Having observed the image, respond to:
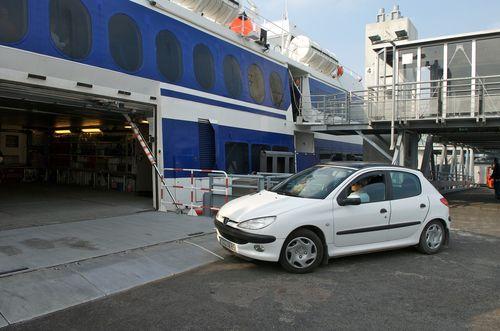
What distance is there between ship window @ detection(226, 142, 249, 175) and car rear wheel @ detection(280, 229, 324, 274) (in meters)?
7.26

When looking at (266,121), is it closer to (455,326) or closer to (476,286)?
(476,286)

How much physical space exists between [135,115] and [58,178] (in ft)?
28.5

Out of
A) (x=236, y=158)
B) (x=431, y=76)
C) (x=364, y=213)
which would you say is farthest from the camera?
(x=431, y=76)

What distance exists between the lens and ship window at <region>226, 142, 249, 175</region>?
13.0 m

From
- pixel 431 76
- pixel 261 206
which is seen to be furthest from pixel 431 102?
pixel 261 206

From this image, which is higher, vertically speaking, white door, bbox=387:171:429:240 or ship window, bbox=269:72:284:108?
ship window, bbox=269:72:284:108

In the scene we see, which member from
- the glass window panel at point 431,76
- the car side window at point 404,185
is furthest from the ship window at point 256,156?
the car side window at point 404,185

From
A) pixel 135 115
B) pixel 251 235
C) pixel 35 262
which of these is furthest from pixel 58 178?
pixel 251 235

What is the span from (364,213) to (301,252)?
46.2 inches

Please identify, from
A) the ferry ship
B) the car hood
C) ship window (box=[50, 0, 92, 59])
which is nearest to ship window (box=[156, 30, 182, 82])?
the ferry ship

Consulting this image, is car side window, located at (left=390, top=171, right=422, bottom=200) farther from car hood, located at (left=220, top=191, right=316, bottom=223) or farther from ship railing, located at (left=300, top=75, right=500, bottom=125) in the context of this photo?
ship railing, located at (left=300, top=75, right=500, bottom=125)

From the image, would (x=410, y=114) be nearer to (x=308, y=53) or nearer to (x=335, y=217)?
(x=308, y=53)

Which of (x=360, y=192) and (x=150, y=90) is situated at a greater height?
(x=150, y=90)

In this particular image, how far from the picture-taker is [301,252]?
573 centimetres
